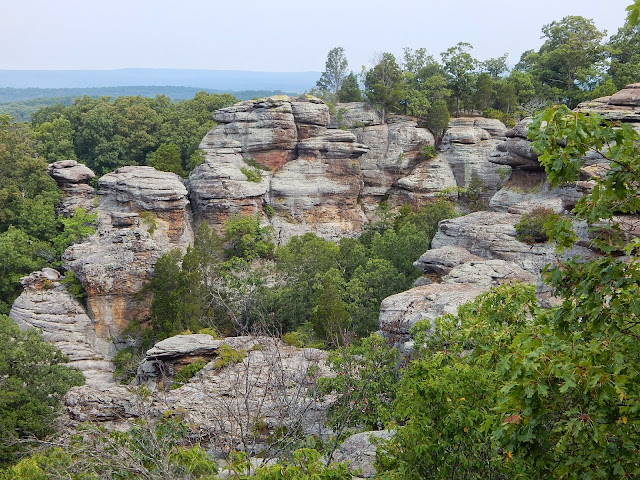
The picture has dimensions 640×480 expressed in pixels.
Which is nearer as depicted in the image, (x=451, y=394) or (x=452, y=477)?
(x=452, y=477)

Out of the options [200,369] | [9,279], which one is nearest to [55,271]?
[9,279]

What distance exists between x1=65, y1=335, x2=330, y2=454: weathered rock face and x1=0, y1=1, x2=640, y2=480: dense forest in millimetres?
872

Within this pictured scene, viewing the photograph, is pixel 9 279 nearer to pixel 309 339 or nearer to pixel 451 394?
pixel 309 339

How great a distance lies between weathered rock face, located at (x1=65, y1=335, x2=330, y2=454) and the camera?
14703 mm

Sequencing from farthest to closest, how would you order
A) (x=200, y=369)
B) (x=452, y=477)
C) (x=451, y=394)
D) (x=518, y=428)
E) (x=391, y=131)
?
(x=391, y=131) → (x=200, y=369) → (x=451, y=394) → (x=452, y=477) → (x=518, y=428)

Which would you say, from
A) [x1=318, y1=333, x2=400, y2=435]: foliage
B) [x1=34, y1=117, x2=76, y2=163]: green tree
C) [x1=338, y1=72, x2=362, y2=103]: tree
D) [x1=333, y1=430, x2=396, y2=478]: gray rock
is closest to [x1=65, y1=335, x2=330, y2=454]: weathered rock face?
[x1=318, y1=333, x2=400, y2=435]: foliage

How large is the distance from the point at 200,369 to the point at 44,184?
21180 millimetres

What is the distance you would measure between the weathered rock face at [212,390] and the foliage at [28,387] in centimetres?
97

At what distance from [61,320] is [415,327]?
21.6 m

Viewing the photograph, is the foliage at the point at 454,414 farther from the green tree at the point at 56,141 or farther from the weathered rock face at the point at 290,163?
the green tree at the point at 56,141

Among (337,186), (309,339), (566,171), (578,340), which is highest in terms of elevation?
(566,171)

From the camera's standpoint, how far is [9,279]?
99.7ft

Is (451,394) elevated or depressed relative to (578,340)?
depressed

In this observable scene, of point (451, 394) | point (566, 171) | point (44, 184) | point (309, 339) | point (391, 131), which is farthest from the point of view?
point (391, 131)
